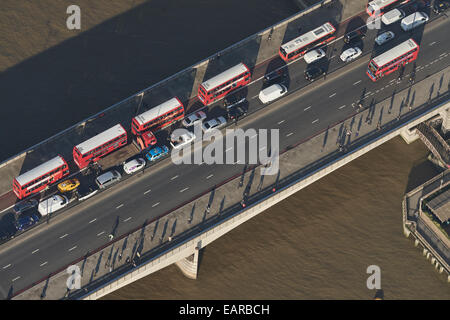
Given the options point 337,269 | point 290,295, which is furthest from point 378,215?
point 290,295

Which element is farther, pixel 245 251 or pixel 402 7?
pixel 402 7

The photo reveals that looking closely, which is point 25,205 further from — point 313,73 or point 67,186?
point 313,73

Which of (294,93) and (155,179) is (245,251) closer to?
(155,179)

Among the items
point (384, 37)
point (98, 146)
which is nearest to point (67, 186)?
point (98, 146)

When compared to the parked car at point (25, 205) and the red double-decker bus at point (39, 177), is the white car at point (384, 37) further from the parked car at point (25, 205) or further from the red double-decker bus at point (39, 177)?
the parked car at point (25, 205)

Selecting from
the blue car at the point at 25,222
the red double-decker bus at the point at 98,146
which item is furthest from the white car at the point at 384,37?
the blue car at the point at 25,222

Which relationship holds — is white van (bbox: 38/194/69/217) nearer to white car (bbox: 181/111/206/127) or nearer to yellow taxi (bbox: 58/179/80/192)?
yellow taxi (bbox: 58/179/80/192)

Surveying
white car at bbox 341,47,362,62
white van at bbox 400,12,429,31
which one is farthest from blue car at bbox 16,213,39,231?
white van at bbox 400,12,429,31
